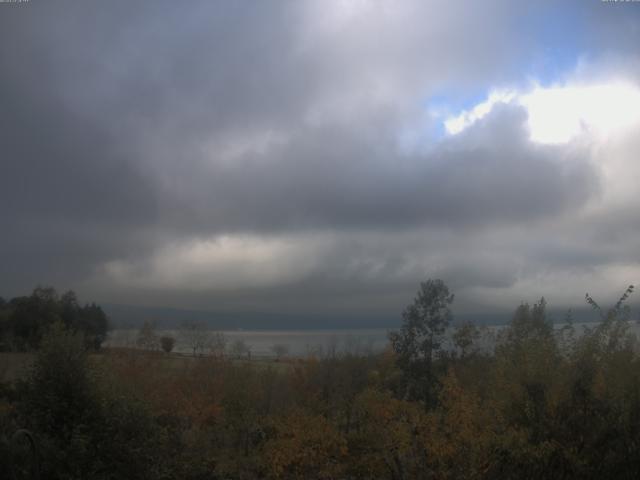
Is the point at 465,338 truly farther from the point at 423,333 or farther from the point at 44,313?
the point at 44,313

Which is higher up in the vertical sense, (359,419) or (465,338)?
(465,338)

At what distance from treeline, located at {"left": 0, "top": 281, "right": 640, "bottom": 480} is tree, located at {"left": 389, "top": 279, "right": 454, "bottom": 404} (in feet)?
11.5

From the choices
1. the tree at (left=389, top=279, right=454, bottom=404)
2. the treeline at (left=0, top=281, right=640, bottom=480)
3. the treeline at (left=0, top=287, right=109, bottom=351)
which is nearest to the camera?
the treeline at (left=0, top=281, right=640, bottom=480)

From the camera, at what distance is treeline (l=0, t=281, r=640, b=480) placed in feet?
42.3

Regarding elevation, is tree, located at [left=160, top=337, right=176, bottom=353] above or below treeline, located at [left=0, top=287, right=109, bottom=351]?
below

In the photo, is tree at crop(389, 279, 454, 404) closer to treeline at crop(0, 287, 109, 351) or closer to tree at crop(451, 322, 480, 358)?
tree at crop(451, 322, 480, 358)

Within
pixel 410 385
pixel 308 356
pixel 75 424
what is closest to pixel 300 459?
pixel 75 424

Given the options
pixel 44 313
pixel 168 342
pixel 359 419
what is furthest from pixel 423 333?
pixel 44 313

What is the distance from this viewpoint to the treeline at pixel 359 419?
1291 cm

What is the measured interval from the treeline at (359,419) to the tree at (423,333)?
3.52 meters

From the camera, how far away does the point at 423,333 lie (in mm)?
31906

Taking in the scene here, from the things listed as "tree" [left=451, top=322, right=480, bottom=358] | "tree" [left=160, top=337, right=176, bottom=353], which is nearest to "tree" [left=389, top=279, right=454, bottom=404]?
"tree" [left=451, top=322, right=480, bottom=358]

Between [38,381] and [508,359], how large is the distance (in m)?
13.3

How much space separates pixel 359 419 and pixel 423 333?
1244 centimetres
